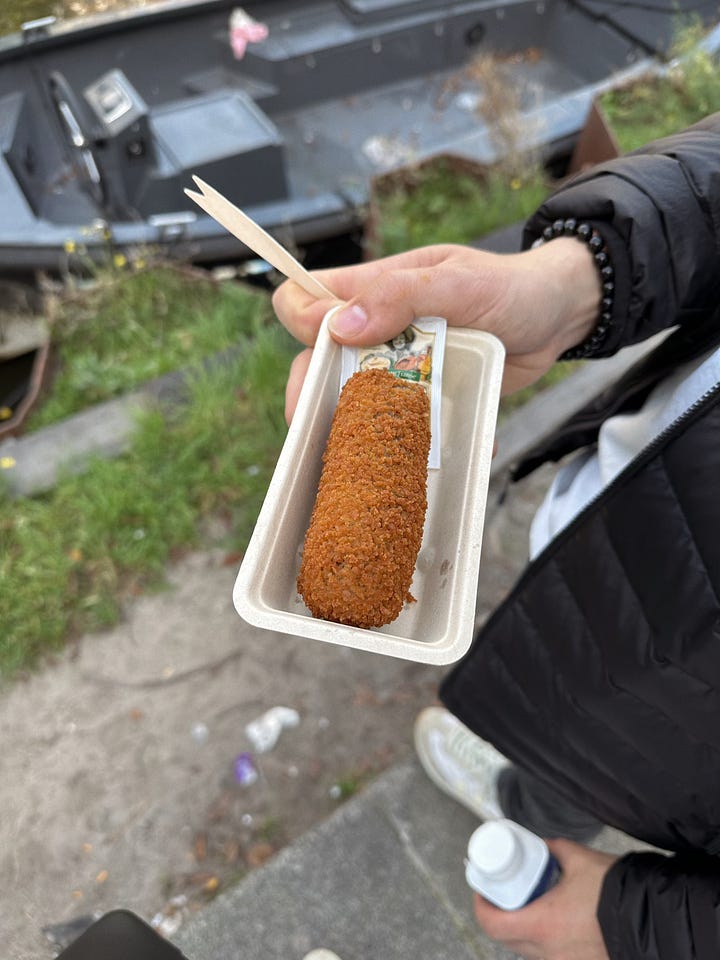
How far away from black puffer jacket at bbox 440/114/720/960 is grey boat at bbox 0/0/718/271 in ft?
11.6

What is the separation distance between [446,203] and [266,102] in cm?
297

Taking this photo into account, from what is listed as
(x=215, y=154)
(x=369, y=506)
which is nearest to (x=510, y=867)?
(x=369, y=506)

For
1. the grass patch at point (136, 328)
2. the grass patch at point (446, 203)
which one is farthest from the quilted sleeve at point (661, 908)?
the grass patch at point (446, 203)

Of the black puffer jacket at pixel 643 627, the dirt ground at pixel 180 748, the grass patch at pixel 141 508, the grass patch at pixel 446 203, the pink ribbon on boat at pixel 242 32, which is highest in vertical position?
the black puffer jacket at pixel 643 627

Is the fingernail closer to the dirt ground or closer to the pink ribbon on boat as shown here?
the dirt ground

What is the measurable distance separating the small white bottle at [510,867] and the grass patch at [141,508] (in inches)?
60.4

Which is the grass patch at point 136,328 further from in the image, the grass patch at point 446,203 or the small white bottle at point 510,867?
the small white bottle at point 510,867

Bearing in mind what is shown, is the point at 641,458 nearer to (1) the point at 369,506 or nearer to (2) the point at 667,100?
(1) the point at 369,506

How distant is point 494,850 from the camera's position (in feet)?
4.73

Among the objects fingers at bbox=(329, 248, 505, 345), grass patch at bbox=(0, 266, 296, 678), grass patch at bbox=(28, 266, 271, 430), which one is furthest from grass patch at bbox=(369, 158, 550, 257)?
fingers at bbox=(329, 248, 505, 345)

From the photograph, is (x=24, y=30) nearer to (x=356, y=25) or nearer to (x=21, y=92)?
(x=21, y=92)

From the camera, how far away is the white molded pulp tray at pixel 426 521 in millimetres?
1016

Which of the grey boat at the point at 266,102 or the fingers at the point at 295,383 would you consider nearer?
the fingers at the point at 295,383

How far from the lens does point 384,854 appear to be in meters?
1.98
